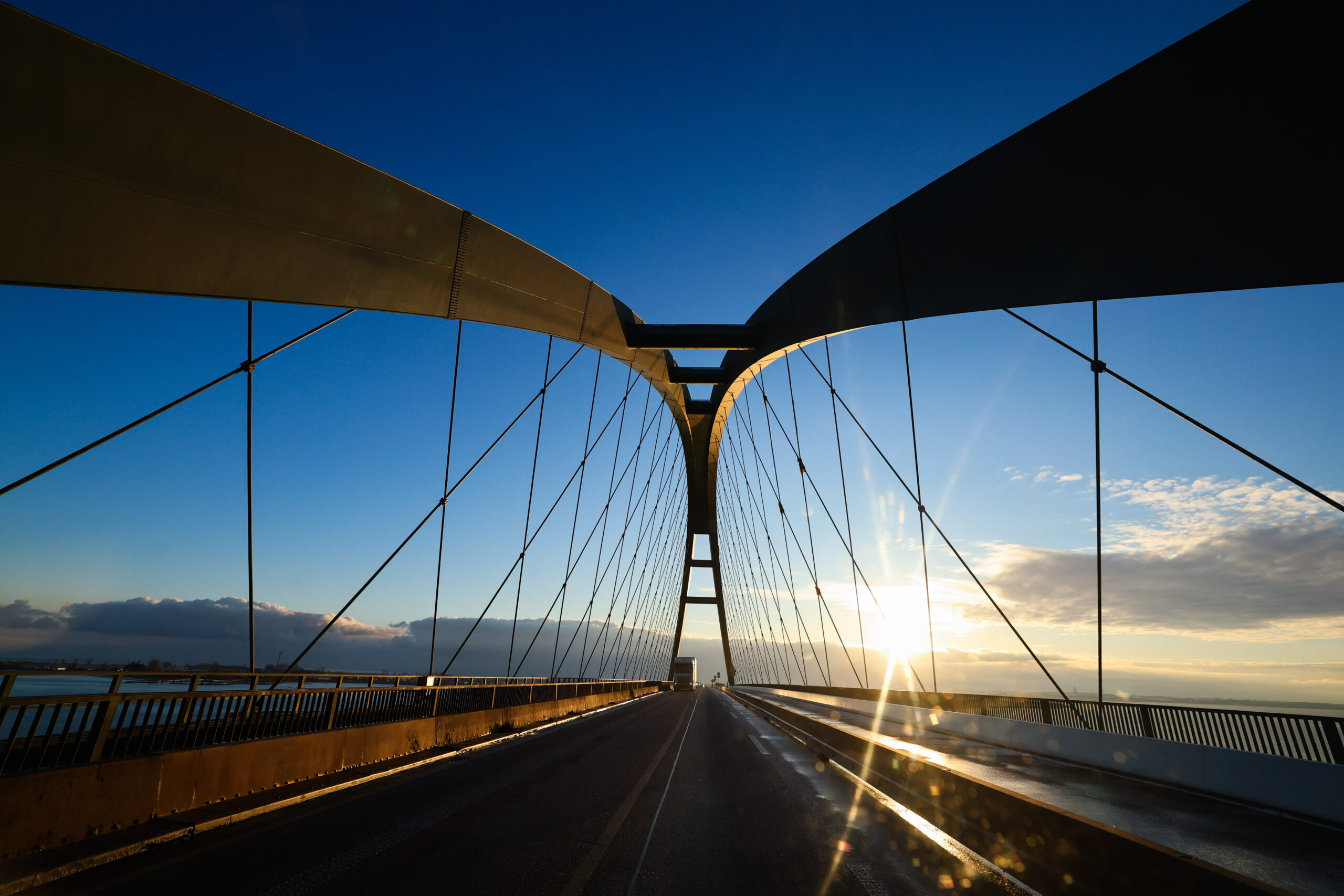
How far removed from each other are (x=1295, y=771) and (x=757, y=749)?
8.55 metres

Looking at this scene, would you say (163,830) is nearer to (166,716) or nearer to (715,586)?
(166,716)

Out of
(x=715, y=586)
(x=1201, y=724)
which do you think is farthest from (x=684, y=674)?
(x=1201, y=724)

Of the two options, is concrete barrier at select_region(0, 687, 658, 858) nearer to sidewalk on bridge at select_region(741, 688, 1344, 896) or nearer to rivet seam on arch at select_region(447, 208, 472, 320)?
sidewalk on bridge at select_region(741, 688, 1344, 896)

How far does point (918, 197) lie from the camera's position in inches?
543

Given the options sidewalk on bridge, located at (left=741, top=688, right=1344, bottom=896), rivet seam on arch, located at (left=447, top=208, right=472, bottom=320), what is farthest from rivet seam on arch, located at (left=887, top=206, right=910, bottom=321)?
sidewalk on bridge, located at (left=741, top=688, right=1344, bottom=896)

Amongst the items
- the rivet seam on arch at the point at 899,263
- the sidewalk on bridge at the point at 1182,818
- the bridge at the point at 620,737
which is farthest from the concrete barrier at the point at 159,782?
the rivet seam on arch at the point at 899,263

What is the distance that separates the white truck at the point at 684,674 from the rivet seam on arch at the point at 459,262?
2621 inches

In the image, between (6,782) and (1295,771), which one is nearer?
(6,782)

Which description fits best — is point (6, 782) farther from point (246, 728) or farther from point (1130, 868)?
point (1130, 868)

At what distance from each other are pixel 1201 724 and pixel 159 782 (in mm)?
13598

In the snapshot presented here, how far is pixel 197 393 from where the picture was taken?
9.52 m

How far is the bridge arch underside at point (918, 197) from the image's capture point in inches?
296

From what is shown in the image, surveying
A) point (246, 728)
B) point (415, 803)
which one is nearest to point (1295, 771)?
point (415, 803)

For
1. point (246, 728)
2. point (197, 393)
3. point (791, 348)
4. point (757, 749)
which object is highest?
point (791, 348)
